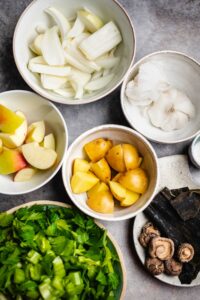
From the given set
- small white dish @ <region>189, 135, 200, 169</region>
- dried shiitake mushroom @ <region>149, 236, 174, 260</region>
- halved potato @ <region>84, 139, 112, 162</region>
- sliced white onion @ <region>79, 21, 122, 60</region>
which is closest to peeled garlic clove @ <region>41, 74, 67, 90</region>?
sliced white onion @ <region>79, 21, 122, 60</region>

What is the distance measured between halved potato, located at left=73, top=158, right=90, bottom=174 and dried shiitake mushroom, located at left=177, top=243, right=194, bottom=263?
43 cm

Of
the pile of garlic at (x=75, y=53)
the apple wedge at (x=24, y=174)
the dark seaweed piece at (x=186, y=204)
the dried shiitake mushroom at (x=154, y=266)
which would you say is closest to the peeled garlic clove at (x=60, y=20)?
the pile of garlic at (x=75, y=53)

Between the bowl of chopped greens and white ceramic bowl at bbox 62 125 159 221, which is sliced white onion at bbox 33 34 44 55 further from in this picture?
the bowl of chopped greens

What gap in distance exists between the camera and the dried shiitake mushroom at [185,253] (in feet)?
5.37

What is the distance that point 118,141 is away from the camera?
64.7 inches

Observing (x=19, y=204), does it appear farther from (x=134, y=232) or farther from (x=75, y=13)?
(x=75, y=13)

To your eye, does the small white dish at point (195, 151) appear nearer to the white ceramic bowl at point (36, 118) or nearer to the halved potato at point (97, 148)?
the halved potato at point (97, 148)

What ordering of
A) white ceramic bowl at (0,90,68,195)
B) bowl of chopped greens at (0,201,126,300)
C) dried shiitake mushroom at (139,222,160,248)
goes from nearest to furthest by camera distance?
bowl of chopped greens at (0,201,126,300), white ceramic bowl at (0,90,68,195), dried shiitake mushroom at (139,222,160,248)

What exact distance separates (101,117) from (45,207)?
38 cm

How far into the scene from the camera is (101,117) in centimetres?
170

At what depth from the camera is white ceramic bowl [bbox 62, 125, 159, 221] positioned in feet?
5.09

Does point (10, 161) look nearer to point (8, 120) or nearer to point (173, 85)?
point (8, 120)

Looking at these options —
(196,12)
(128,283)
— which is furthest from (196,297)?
(196,12)

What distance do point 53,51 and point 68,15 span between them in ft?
0.50
